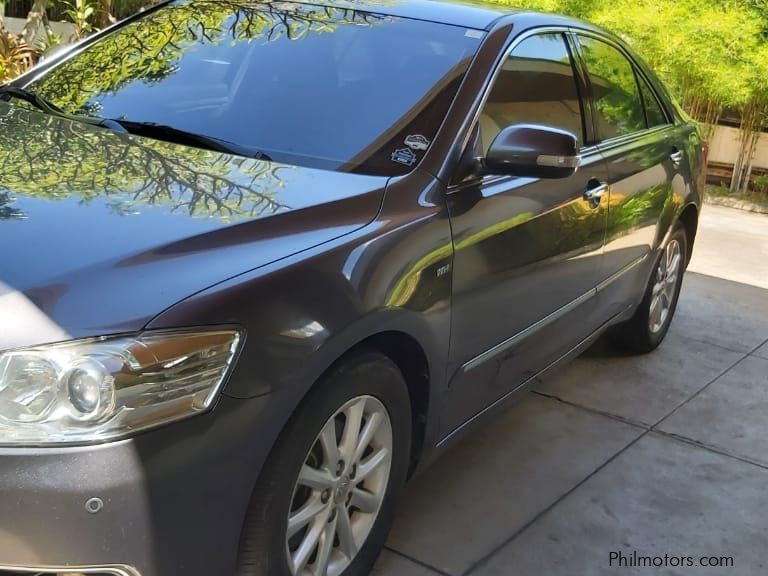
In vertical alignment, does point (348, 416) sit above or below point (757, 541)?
above

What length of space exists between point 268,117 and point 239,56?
394 mm

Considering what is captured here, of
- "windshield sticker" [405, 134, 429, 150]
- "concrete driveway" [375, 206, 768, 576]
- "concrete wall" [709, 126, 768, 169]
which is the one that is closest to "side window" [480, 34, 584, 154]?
"windshield sticker" [405, 134, 429, 150]

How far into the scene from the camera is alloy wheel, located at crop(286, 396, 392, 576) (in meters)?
2.40

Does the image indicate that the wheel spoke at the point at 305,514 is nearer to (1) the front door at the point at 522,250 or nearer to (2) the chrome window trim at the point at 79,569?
(2) the chrome window trim at the point at 79,569

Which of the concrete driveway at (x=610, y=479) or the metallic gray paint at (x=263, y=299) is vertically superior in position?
the metallic gray paint at (x=263, y=299)

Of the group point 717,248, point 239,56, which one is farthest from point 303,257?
point 717,248

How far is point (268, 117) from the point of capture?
121 inches

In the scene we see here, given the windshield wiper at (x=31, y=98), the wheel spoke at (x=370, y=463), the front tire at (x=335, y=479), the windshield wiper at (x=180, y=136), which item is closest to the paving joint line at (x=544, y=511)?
the front tire at (x=335, y=479)

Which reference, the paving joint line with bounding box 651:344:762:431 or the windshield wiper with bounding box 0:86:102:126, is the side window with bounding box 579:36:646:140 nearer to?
the paving joint line with bounding box 651:344:762:431

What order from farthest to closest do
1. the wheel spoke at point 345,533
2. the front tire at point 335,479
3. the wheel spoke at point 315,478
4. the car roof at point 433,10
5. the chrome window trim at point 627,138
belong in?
the chrome window trim at point 627,138 → the car roof at point 433,10 → the wheel spoke at point 345,533 → the wheel spoke at point 315,478 → the front tire at point 335,479

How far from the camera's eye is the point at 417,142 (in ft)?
9.55

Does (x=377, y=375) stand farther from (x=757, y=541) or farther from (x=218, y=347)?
(x=757, y=541)

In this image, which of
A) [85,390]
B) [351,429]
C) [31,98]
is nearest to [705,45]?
[31,98]

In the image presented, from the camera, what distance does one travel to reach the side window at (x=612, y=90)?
13.4 feet
